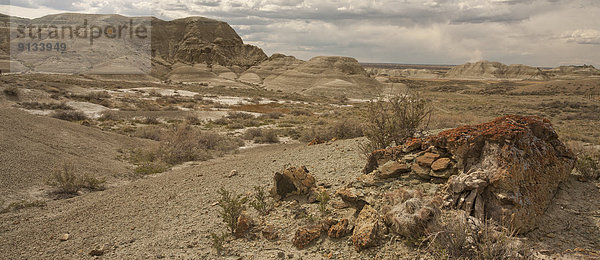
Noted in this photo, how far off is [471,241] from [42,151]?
1011 centimetres

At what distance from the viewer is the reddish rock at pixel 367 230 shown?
326 centimetres

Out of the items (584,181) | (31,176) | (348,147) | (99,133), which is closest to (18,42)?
(99,133)

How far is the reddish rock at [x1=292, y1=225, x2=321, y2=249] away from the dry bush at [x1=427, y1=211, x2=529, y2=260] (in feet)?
4.06

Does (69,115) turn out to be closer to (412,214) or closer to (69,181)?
(69,181)

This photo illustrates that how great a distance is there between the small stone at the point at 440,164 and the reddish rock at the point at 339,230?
4.22 feet

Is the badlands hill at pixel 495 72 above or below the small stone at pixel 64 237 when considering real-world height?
above

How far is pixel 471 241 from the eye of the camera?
285 centimetres

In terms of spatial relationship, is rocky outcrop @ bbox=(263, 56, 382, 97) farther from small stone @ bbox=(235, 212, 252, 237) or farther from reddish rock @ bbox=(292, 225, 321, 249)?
reddish rock @ bbox=(292, 225, 321, 249)

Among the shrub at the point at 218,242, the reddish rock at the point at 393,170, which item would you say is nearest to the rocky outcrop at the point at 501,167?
the reddish rock at the point at 393,170

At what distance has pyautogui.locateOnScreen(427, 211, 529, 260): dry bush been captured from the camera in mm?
2633

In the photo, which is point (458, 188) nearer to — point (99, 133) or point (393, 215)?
point (393, 215)

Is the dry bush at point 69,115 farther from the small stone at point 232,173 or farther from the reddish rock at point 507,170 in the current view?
the reddish rock at point 507,170

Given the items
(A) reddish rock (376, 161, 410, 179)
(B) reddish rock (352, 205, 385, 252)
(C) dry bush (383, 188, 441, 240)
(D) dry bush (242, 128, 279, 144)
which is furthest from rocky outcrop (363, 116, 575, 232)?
(D) dry bush (242, 128, 279, 144)

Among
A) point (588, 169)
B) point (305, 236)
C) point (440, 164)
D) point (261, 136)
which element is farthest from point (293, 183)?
point (261, 136)
